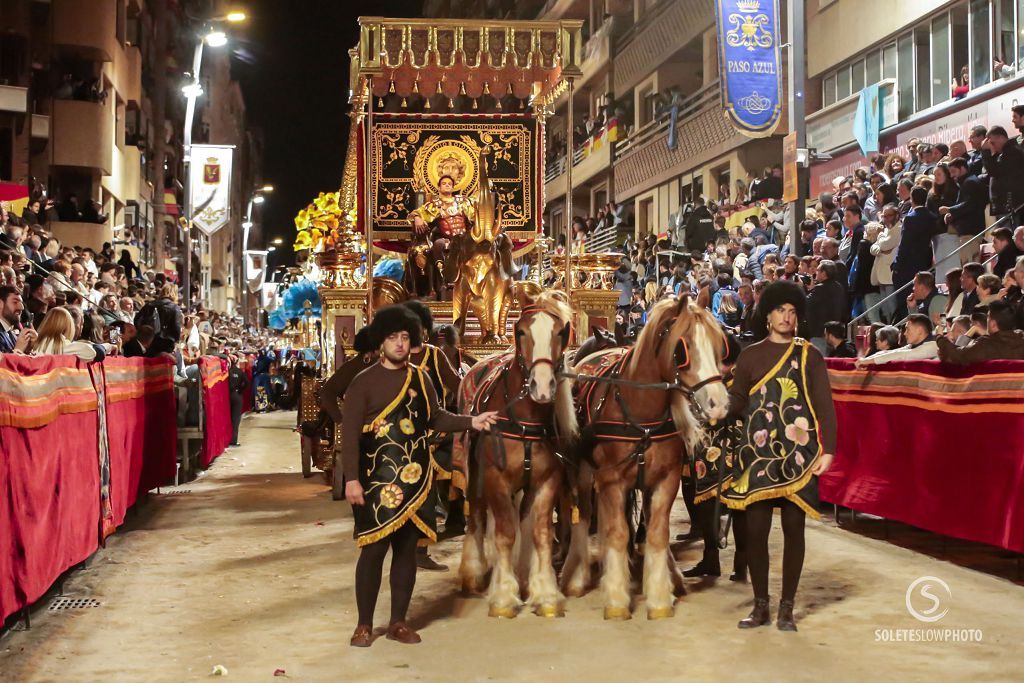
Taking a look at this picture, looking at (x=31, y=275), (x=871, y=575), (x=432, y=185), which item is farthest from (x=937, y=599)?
(x=31, y=275)

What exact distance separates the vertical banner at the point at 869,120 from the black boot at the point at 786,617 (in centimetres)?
1864

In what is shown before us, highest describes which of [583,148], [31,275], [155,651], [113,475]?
[583,148]

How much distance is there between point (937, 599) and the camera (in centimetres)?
878

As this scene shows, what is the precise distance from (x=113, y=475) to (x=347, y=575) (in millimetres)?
2837

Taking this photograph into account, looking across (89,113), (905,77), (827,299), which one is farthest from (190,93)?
(827,299)

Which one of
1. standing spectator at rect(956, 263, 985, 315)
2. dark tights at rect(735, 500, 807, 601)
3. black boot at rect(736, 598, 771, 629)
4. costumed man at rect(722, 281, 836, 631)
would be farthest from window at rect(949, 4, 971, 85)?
black boot at rect(736, 598, 771, 629)

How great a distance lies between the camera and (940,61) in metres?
23.3

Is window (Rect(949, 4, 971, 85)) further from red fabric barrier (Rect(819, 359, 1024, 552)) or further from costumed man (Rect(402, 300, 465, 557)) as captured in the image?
costumed man (Rect(402, 300, 465, 557))

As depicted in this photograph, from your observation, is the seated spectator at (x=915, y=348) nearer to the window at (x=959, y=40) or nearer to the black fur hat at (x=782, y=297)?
the black fur hat at (x=782, y=297)

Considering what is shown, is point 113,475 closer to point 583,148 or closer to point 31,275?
point 31,275

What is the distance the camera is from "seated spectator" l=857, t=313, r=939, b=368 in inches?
472

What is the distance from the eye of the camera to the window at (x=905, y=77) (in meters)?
24.4

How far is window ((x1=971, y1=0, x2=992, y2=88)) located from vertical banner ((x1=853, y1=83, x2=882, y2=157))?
3012mm

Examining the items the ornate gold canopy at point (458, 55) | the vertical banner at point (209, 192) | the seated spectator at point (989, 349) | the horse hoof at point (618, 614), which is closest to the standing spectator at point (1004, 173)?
the seated spectator at point (989, 349)
